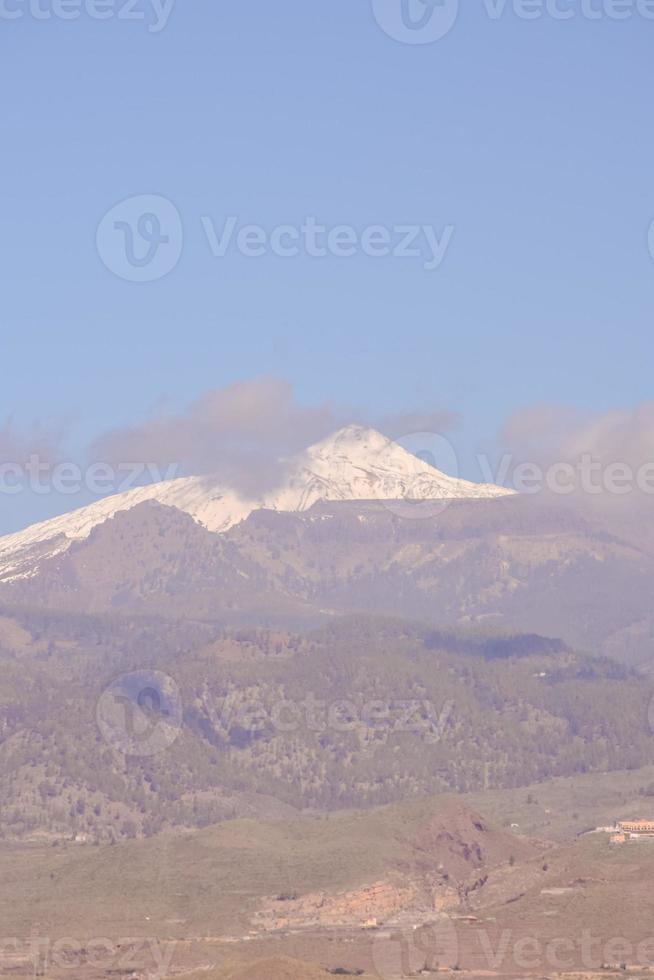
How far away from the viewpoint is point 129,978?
19025cm

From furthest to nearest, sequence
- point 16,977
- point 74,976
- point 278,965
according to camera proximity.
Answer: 1. point 74,976
2. point 16,977
3. point 278,965

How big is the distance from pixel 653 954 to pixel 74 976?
51917mm

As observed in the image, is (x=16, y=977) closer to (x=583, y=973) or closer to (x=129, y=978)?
(x=129, y=978)

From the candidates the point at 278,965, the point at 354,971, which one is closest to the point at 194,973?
the point at 278,965

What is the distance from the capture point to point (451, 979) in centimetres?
18800

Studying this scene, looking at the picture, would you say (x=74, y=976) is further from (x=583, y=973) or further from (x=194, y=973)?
(x=583, y=973)

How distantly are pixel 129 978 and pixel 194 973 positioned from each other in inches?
834

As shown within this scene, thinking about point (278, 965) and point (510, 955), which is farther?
point (510, 955)

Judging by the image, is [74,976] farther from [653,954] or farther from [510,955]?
[653,954]

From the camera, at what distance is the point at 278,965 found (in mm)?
162875

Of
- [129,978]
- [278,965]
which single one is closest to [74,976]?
[129,978]

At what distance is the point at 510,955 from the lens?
654 feet

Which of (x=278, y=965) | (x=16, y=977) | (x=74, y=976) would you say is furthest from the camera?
(x=74, y=976)

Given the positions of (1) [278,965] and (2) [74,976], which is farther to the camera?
(2) [74,976]
